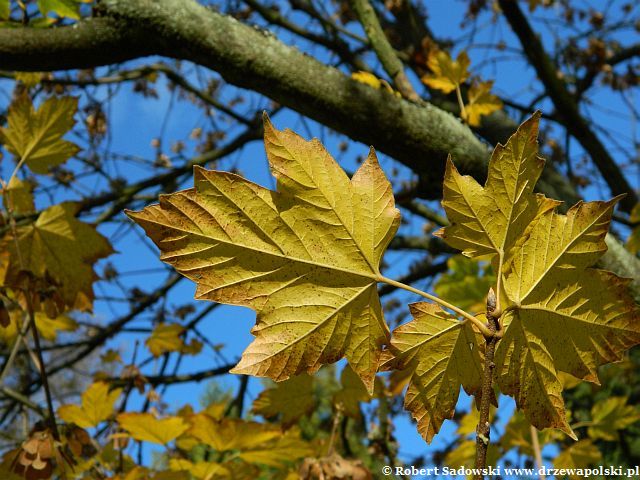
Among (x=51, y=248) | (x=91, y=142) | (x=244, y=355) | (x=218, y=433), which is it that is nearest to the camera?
(x=244, y=355)

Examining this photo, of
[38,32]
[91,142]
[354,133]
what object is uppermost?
[91,142]

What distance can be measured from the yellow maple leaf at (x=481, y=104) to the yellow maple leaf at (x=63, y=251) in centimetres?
107

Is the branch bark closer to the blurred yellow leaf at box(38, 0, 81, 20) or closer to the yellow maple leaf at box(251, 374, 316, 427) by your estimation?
the blurred yellow leaf at box(38, 0, 81, 20)

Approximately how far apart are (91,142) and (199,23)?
2649 millimetres

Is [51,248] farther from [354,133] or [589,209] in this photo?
[589,209]

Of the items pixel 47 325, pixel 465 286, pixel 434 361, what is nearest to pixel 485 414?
pixel 434 361

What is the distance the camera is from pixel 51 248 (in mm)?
1503

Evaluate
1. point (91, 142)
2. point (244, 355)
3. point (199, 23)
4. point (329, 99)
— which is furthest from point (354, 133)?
point (91, 142)

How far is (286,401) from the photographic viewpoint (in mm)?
1800

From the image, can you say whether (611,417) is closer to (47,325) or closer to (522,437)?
(522,437)

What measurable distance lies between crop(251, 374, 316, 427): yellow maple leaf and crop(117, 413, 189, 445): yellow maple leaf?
274mm

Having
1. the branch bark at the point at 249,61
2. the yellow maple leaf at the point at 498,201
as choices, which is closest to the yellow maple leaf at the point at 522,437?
the branch bark at the point at 249,61

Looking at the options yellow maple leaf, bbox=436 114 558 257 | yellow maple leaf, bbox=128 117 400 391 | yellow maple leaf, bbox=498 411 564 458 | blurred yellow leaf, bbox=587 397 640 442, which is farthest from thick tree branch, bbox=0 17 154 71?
blurred yellow leaf, bbox=587 397 640 442

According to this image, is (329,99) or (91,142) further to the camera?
(91,142)
